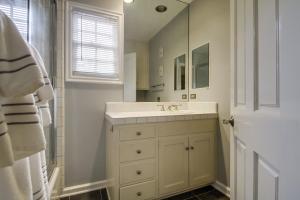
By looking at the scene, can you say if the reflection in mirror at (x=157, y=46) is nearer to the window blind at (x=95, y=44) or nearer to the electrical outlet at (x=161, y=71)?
the electrical outlet at (x=161, y=71)

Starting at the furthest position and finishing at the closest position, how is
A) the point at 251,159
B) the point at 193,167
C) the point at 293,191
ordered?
the point at 193,167
the point at 251,159
the point at 293,191

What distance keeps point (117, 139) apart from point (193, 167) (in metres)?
0.87

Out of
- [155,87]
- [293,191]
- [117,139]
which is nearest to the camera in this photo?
[293,191]

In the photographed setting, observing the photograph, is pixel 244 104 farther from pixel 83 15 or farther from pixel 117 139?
pixel 83 15

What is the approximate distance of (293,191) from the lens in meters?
0.40

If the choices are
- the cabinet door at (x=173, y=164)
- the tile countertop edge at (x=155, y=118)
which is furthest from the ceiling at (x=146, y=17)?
the cabinet door at (x=173, y=164)

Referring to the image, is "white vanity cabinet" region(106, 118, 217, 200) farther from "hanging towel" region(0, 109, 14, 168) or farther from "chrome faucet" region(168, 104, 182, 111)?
"hanging towel" region(0, 109, 14, 168)

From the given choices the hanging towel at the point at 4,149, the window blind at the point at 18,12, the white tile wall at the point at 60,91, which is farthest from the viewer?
the white tile wall at the point at 60,91

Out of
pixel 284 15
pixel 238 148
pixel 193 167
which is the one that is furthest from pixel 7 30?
A: pixel 193 167

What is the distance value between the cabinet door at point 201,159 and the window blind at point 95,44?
1.18 meters

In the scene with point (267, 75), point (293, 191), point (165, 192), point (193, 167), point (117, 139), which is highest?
point (267, 75)

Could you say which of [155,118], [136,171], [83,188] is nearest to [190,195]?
[136,171]

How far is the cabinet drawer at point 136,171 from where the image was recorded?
1.38 meters

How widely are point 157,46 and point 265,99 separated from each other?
1774mm
